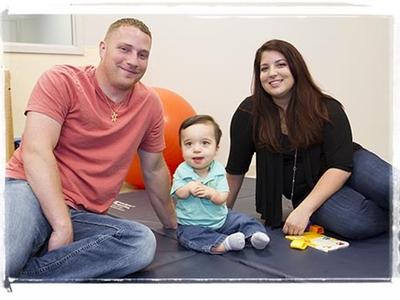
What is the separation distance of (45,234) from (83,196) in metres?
0.10

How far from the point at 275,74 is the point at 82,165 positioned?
1.55 feet

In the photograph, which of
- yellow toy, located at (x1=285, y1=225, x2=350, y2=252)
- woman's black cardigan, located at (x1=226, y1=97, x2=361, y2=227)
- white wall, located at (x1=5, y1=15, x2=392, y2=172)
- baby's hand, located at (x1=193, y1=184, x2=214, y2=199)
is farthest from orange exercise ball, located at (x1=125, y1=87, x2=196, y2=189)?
yellow toy, located at (x1=285, y1=225, x2=350, y2=252)

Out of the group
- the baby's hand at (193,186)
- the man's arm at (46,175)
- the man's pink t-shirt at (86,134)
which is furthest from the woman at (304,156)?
the man's arm at (46,175)

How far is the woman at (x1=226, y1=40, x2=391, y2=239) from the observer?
1.03m

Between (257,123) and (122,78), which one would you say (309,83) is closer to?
(257,123)

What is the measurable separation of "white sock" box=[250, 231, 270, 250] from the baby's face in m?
0.19

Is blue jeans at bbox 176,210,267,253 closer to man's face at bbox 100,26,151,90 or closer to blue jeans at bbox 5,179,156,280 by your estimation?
blue jeans at bbox 5,179,156,280

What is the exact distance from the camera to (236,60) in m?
1.30

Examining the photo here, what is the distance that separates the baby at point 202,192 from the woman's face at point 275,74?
154 millimetres

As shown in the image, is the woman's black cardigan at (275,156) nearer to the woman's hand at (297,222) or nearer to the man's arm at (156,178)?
the woman's hand at (297,222)


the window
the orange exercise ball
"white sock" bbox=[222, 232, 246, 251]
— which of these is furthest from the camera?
the orange exercise ball

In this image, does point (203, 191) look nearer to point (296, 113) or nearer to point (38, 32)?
point (296, 113)
